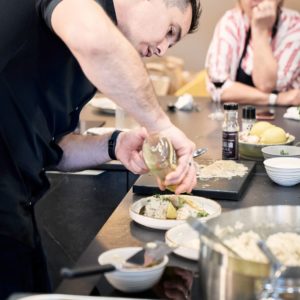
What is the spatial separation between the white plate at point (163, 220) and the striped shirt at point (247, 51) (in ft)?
6.67

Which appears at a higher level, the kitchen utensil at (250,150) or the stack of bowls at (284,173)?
the stack of bowls at (284,173)

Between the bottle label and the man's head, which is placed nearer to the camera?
the man's head

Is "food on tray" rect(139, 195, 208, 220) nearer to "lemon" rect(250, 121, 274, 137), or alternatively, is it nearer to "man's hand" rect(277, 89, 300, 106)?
"lemon" rect(250, 121, 274, 137)

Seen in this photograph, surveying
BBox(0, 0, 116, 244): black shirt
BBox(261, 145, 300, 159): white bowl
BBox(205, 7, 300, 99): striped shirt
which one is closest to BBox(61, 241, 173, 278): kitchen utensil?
BBox(0, 0, 116, 244): black shirt

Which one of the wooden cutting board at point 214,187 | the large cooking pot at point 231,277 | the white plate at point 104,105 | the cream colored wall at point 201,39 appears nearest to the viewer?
the large cooking pot at point 231,277

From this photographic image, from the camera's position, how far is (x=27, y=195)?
1956 mm

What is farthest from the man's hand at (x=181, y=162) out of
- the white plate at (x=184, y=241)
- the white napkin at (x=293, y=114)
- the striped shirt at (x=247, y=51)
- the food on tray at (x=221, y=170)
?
the striped shirt at (x=247, y=51)

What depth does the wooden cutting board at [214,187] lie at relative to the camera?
6.39 ft

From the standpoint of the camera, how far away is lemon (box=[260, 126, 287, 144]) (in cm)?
250

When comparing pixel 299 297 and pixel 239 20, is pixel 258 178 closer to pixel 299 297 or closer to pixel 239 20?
pixel 299 297

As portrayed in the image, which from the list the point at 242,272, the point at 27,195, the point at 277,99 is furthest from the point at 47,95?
the point at 277,99

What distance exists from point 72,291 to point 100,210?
1405 millimetres

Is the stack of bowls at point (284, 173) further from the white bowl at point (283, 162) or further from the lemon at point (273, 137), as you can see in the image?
the lemon at point (273, 137)

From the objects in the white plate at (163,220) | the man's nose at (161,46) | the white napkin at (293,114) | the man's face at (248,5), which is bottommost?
the white napkin at (293,114)
